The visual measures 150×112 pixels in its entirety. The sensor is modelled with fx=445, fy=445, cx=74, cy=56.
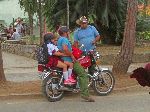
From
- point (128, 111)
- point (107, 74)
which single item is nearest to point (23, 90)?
point (107, 74)

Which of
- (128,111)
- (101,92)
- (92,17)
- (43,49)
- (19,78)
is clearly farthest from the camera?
(92,17)

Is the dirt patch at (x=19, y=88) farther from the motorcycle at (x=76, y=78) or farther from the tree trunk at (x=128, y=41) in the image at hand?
the tree trunk at (x=128, y=41)

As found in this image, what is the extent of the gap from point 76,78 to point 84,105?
854 millimetres

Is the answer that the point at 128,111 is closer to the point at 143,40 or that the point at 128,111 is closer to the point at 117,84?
the point at 117,84

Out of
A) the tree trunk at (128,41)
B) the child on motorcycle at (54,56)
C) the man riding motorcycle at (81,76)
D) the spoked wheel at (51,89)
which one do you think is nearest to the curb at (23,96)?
the spoked wheel at (51,89)

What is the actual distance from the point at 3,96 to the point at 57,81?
1302 mm

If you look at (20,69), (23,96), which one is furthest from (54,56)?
(20,69)

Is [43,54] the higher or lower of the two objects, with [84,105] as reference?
higher

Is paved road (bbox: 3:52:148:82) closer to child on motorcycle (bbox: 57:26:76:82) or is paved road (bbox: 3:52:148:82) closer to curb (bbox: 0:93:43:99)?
curb (bbox: 0:93:43:99)

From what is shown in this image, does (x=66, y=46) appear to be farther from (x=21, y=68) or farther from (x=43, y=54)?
(x=21, y=68)

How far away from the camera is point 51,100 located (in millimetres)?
9680

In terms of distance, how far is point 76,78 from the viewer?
9945mm

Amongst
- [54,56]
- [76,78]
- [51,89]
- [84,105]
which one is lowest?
[84,105]

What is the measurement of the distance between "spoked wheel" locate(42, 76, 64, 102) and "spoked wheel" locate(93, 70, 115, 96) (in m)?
1.02
